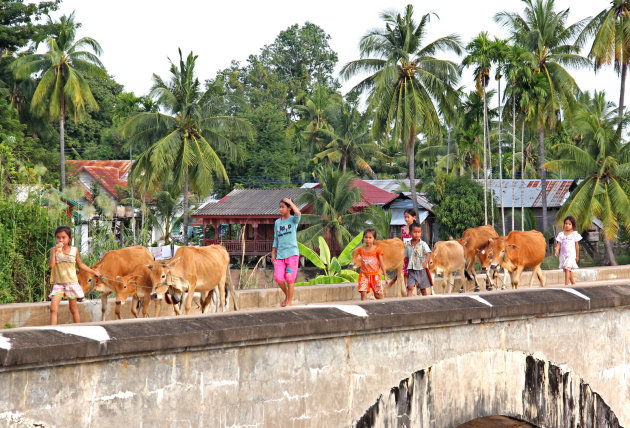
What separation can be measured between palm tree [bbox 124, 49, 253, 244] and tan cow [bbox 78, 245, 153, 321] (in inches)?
993

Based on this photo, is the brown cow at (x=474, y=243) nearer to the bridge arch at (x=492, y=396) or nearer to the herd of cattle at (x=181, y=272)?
the herd of cattle at (x=181, y=272)

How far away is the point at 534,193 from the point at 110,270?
36.6 m

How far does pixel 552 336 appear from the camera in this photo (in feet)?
26.3

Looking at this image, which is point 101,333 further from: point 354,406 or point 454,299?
point 454,299

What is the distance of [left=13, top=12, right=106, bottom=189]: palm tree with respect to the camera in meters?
34.6

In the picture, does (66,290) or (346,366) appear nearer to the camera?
(346,366)

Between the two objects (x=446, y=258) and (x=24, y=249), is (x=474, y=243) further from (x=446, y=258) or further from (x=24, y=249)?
(x=24, y=249)

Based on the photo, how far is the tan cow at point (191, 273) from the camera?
292 inches

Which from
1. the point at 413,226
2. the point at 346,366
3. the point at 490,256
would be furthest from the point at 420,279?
the point at 346,366

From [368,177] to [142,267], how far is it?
5076 centimetres

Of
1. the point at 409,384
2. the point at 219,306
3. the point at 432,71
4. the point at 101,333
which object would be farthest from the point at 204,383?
the point at 432,71

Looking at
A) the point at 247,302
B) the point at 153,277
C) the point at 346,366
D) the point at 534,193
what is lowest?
the point at 346,366

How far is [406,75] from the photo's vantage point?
36.1 metres

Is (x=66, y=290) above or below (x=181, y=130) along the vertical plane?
below
